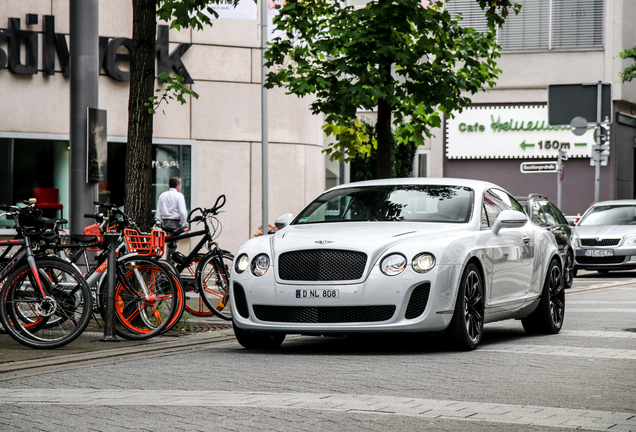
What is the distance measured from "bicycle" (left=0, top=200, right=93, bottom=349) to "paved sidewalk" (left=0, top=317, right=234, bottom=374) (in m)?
0.15

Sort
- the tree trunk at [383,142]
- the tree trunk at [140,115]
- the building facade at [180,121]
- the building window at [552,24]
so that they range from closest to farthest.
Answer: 1. the tree trunk at [140,115]
2. the tree trunk at [383,142]
3. the building facade at [180,121]
4. the building window at [552,24]

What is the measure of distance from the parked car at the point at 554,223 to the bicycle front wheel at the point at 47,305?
10.5 meters

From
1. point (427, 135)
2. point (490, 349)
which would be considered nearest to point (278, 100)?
point (427, 135)

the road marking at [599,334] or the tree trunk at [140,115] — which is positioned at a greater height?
the tree trunk at [140,115]

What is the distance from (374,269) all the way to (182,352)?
1.85 m

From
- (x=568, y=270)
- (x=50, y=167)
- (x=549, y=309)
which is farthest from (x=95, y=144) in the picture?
(x=568, y=270)

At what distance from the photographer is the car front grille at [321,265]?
317 inches

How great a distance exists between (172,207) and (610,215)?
1087 centimetres

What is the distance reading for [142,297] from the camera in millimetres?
9422

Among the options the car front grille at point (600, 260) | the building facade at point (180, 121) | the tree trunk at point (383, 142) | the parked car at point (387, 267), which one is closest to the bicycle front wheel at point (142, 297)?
the parked car at point (387, 267)

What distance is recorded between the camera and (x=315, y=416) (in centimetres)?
549

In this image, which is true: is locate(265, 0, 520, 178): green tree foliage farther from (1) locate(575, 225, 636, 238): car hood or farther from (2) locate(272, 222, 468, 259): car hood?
(1) locate(575, 225, 636, 238): car hood

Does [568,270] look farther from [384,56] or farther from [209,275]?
[209,275]

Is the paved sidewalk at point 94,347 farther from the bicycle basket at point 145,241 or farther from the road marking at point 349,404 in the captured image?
the road marking at point 349,404
